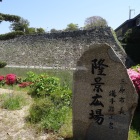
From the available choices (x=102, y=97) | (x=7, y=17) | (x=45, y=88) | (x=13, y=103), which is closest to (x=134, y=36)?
(x=7, y=17)

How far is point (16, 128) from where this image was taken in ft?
21.3

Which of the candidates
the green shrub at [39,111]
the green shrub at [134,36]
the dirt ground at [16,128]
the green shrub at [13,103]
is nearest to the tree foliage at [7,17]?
the green shrub at [13,103]

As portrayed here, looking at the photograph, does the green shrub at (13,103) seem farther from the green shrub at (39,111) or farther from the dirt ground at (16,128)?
the green shrub at (39,111)

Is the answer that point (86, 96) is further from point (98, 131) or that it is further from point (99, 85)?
point (98, 131)

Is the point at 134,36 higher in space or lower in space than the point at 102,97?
higher

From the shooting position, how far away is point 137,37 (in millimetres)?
27891

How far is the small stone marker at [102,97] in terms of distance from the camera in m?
5.30

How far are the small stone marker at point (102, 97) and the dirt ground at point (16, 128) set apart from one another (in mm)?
800

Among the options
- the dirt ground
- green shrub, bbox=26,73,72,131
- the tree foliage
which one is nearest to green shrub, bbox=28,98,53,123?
green shrub, bbox=26,73,72,131

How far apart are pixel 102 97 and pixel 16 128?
2179 millimetres

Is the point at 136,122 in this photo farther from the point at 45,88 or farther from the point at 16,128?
the point at 45,88

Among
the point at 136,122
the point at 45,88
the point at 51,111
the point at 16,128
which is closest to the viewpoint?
the point at 16,128

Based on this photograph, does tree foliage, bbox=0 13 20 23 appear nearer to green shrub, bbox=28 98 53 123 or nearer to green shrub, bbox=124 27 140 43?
green shrub, bbox=28 98 53 123

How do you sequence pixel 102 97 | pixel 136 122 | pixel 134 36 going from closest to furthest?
1. pixel 102 97
2. pixel 136 122
3. pixel 134 36
